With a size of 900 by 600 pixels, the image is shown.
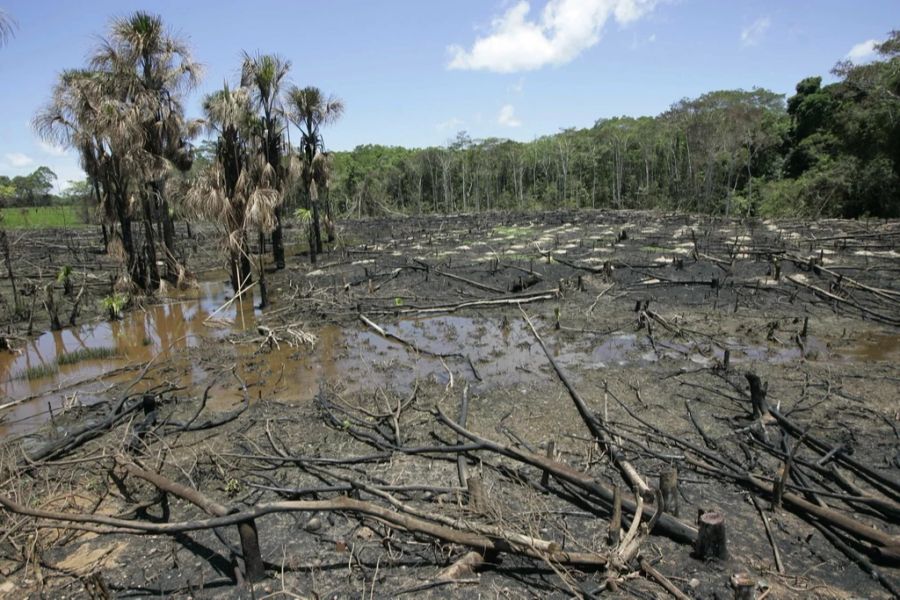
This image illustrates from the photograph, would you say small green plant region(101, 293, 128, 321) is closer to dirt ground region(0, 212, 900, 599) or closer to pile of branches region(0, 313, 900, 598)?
→ dirt ground region(0, 212, 900, 599)

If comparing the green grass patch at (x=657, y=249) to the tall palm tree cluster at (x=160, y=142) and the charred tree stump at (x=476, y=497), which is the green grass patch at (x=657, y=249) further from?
the charred tree stump at (x=476, y=497)

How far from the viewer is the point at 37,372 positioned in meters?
9.78

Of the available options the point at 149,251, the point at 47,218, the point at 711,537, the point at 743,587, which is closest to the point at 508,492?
the point at 711,537

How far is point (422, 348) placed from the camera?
1077 centimetres

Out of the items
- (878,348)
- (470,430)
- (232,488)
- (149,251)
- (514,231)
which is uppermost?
(149,251)

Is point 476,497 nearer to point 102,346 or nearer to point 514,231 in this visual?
point 102,346

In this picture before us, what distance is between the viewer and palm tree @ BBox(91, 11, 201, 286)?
14430 millimetres

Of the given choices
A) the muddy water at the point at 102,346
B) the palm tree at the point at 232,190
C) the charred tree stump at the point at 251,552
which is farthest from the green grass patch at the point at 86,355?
the charred tree stump at the point at 251,552

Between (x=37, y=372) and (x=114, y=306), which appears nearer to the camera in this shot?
(x=37, y=372)

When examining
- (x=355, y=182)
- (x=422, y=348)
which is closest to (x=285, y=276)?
(x=422, y=348)

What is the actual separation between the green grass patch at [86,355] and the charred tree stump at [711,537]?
11.3m

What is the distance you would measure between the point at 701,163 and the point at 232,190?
139ft

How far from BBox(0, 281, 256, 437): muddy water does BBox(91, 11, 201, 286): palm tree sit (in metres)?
2.46

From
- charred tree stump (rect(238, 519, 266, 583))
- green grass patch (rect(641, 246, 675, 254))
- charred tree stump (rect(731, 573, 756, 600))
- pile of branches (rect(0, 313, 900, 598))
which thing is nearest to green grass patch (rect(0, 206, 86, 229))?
green grass patch (rect(641, 246, 675, 254))
